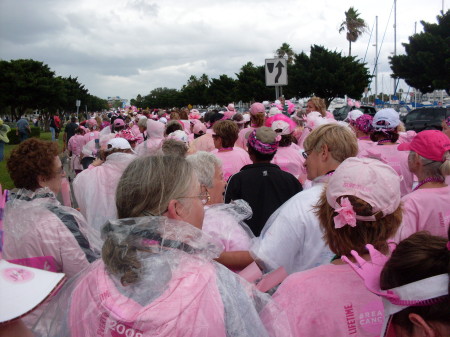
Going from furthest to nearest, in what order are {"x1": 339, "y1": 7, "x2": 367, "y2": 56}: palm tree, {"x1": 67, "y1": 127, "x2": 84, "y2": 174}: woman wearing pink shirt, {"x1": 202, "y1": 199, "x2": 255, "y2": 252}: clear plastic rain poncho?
{"x1": 339, "y1": 7, "x2": 367, "y2": 56}: palm tree < {"x1": 67, "y1": 127, "x2": 84, "y2": 174}: woman wearing pink shirt < {"x1": 202, "y1": 199, "x2": 255, "y2": 252}: clear plastic rain poncho

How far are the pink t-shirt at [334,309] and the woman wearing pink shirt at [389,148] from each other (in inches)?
137

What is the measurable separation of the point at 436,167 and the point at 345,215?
6.88 ft

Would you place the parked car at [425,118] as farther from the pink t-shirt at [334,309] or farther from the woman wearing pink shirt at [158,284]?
the woman wearing pink shirt at [158,284]

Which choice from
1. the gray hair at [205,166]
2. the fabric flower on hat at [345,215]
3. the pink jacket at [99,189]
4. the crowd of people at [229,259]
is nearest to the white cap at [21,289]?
the crowd of people at [229,259]

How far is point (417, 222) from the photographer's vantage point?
3.47 m

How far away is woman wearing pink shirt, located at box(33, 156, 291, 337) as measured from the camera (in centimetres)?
163

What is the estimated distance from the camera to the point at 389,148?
540 cm

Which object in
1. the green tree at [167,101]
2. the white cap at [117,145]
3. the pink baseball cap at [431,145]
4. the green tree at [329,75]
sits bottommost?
the green tree at [167,101]

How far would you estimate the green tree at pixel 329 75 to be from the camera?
46.2m

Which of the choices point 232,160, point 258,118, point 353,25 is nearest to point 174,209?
point 232,160

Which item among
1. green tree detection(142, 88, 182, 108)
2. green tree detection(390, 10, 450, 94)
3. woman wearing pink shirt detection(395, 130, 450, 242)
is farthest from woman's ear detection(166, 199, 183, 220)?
green tree detection(142, 88, 182, 108)

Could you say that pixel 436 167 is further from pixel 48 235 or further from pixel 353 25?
pixel 353 25

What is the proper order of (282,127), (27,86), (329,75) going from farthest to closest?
(27,86) → (329,75) → (282,127)

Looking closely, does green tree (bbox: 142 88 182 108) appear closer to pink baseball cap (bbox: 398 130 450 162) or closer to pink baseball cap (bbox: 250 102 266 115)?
pink baseball cap (bbox: 250 102 266 115)
